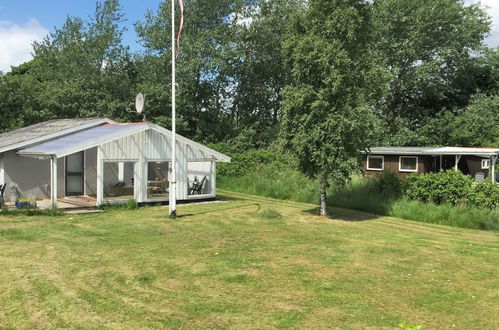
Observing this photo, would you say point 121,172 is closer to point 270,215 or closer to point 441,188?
point 270,215

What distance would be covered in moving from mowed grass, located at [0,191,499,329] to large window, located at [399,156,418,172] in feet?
44.8

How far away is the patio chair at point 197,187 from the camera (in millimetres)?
19589

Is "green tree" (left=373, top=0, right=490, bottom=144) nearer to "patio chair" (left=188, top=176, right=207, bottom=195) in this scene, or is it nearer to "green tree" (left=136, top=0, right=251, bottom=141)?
"green tree" (left=136, top=0, right=251, bottom=141)

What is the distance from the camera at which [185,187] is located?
746 inches

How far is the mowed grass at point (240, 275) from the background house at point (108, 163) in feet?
11.4

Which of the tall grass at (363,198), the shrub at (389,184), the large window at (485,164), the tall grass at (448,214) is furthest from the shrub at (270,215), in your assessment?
the large window at (485,164)

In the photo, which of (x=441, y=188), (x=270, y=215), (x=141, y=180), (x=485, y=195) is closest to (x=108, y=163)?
(x=141, y=180)

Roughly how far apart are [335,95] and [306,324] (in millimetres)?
10456

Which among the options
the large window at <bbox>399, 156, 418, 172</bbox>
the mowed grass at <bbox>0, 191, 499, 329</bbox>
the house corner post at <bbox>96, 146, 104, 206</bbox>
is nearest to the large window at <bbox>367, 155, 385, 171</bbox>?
the large window at <bbox>399, 156, 418, 172</bbox>

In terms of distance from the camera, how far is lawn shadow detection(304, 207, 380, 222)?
A: 15.8 meters

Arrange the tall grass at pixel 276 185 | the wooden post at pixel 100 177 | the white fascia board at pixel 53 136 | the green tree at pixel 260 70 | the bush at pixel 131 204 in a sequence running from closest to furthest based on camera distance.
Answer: the wooden post at pixel 100 177
the bush at pixel 131 204
the white fascia board at pixel 53 136
the tall grass at pixel 276 185
the green tree at pixel 260 70

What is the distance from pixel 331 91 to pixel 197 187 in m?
8.21

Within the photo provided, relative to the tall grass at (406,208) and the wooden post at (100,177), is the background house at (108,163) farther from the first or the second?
the tall grass at (406,208)

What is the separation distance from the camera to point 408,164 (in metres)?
26.9
